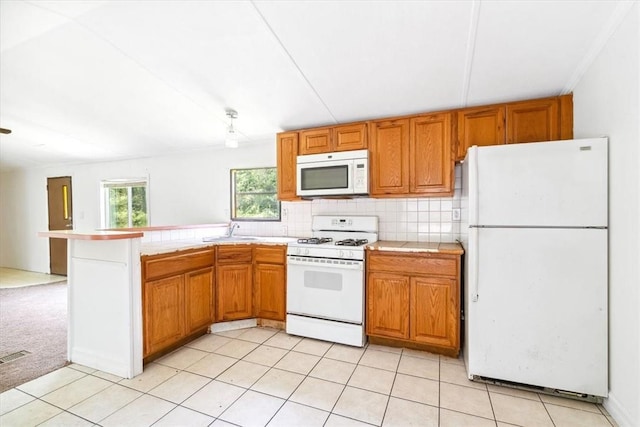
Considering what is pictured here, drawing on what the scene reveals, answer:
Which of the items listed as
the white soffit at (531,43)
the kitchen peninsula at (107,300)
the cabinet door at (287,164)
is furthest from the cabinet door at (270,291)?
the white soffit at (531,43)

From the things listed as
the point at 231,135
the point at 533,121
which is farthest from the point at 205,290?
the point at 533,121

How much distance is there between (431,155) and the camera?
272 cm

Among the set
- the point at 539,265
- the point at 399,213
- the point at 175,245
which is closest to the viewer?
the point at 539,265

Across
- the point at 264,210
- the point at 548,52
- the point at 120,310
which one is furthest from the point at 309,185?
the point at 548,52

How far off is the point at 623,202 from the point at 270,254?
8.76 feet

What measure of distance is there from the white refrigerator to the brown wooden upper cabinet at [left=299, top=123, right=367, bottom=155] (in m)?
1.19

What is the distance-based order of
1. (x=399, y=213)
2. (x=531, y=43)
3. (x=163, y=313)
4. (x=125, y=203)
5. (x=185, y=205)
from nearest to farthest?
(x=531, y=43) < (x=163, y=313) < (x=399, y=213) < (x=185, y=205) < (x=125, y=203)

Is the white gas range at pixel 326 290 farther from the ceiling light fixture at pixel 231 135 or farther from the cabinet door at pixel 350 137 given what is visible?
the ceiling light fixture at pixel 231 135

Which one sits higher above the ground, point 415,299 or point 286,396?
point 415,299

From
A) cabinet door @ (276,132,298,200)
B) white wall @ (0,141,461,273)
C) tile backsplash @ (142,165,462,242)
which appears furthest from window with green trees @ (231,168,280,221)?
cabinet door @ (276,132,298,200)

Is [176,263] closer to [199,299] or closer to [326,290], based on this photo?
[199,299]

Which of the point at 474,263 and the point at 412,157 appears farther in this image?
the point at 412,157

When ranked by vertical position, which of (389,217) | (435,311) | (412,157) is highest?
(412,157)

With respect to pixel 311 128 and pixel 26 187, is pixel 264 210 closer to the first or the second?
pixel 311 128
